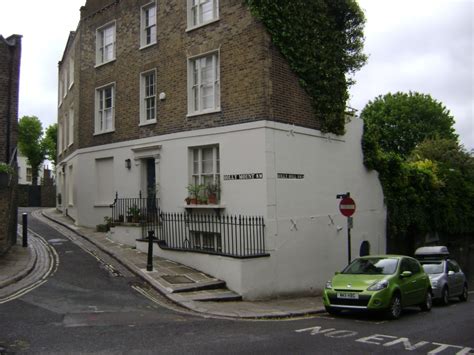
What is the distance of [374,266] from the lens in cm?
1263

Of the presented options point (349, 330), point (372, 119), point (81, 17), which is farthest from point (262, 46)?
point (372, 119)

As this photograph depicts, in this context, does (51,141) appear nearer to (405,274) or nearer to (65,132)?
(65,132)

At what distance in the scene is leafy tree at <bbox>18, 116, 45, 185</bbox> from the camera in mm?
50719

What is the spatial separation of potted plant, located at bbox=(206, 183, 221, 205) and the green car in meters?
4.95

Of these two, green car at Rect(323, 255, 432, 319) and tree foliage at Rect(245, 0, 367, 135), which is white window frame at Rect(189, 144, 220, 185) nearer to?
tree foliage at Rect(245, 0, 367, 135)

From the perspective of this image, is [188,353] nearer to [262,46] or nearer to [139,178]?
[262,46]

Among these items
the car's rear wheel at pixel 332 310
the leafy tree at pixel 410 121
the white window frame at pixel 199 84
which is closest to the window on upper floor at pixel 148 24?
the white window frame at pixel 199 84

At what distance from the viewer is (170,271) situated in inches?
562

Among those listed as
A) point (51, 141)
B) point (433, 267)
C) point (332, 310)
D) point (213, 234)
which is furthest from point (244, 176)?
point (51, 141)

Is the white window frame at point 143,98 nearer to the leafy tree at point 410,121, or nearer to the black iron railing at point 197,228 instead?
the black iron railing at point 197,228

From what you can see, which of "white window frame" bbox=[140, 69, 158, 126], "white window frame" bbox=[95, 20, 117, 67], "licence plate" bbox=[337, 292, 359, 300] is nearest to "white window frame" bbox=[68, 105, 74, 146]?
"white window frame" bbox=[95, 20, 117, 67]

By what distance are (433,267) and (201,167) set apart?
27.3ft

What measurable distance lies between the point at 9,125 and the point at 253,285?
1059 cm

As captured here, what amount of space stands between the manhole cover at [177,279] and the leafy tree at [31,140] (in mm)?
41096
